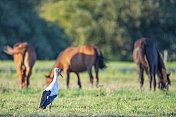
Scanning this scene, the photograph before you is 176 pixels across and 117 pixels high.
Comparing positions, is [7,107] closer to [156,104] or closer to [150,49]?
[156,104]

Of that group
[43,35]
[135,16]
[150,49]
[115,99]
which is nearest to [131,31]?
[135,16]

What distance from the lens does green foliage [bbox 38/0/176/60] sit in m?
41.2

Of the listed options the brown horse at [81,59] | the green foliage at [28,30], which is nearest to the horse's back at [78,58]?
the brown horse at [81,59]

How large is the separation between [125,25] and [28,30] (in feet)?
47.1

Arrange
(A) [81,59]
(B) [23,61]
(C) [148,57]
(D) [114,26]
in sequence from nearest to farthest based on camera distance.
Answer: (C) [148,57]
(B) [23,61]
(A) [81,59]
(D) [114,26]

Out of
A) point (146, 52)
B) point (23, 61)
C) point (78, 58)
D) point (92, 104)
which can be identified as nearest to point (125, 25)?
point (78, 58)

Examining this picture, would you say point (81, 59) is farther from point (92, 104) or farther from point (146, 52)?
point (92, 104)

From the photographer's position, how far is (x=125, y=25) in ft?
140

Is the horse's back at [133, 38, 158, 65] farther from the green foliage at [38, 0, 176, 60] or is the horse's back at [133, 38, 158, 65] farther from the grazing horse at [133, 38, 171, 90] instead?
the green foliage at [38, 0, 176, 60]

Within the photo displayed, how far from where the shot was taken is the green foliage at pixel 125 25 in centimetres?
4116

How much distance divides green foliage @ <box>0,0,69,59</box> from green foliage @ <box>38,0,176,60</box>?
3.72 m

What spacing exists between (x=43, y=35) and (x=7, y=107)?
112 feet

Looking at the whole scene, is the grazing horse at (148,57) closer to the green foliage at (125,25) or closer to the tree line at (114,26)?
the tree line at (114,26)

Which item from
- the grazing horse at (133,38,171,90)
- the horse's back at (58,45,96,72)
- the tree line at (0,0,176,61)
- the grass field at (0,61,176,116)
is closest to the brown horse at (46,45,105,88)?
the horse's back at (58,45,96,72)
